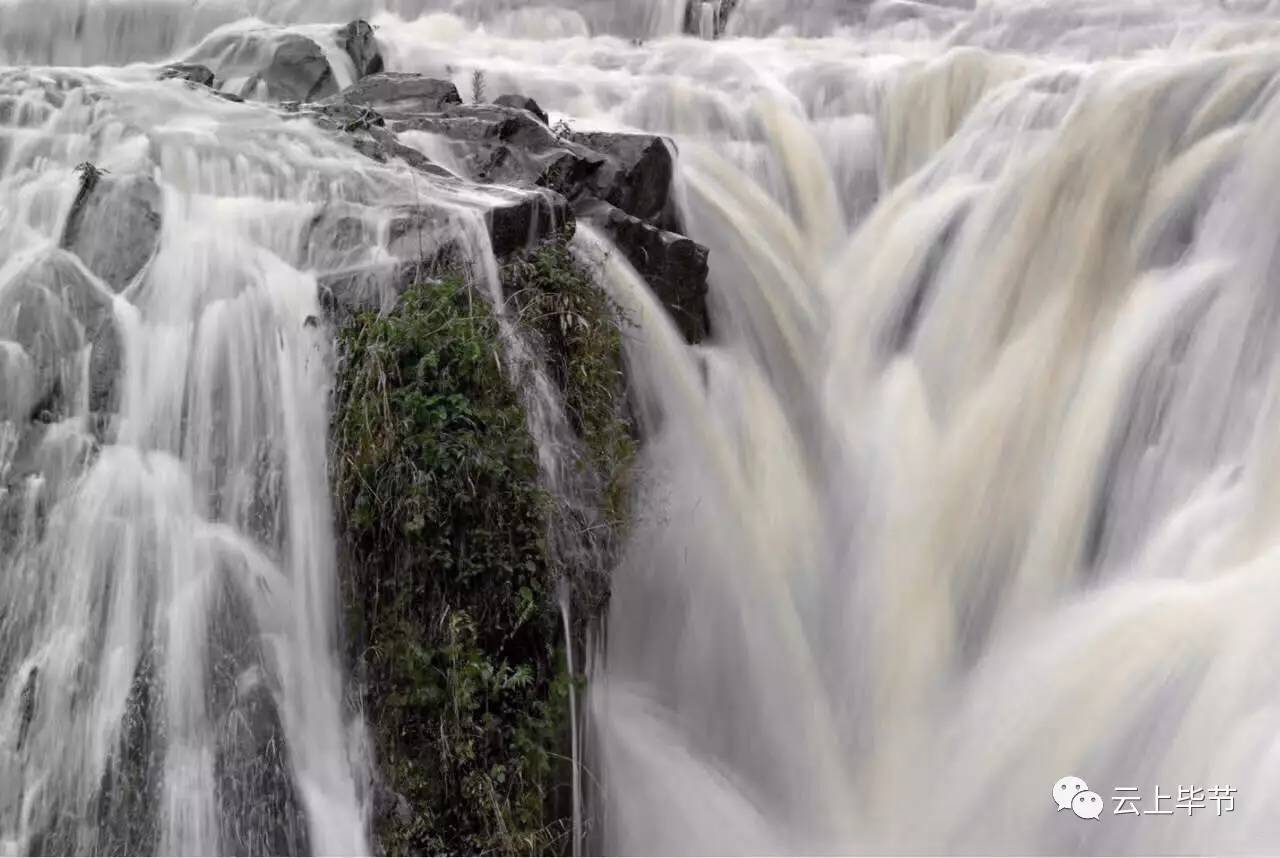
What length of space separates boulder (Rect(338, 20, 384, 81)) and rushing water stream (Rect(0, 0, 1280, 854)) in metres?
0.39

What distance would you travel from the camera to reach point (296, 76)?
9188mm

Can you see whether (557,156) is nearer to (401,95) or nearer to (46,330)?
(401,95)

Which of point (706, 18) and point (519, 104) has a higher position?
point (706, 18)

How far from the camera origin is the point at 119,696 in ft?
16.2

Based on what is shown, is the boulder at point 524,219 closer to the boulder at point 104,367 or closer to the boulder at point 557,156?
the boulder at point 557,156

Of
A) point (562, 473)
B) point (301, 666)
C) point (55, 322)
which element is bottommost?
point (301, 666)

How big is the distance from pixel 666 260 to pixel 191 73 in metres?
3.76

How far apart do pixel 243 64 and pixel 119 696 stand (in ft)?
19.2

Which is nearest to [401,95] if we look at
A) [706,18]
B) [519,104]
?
[519,104]

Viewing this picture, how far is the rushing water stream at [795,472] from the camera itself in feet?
16.8

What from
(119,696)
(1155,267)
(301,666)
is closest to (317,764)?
(301,666)

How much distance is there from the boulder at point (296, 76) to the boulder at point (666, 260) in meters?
3.06

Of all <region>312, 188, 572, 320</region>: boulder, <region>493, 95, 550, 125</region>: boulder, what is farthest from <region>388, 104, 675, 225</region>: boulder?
<region>312, 188, 572, 320</region>: boulder

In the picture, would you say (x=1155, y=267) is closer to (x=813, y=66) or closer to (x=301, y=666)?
(x=813, y=66)
